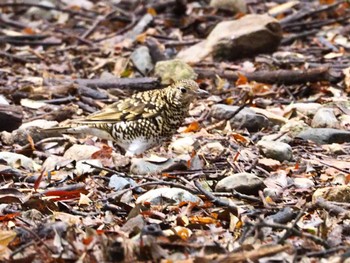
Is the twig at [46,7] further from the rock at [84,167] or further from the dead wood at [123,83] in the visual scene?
the rock at [84,167]

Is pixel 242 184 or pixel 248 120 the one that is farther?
pixel 248 120

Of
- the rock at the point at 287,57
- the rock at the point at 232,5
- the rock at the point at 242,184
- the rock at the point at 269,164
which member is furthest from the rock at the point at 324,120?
the rock at the point at 232,5

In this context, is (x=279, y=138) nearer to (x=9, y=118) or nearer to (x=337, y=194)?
(x=337, y=194)

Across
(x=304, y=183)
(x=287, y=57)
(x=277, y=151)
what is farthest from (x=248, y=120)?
(x=287, y=57)

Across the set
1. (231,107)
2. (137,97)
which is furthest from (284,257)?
(231,107)

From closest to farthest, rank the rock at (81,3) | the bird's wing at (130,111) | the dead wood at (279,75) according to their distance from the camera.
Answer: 1. the bird's wing at (130,111)
2. the dead wood at (279,75)
3. the rock at (81,3)

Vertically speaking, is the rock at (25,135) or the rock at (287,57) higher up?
the rock at (25,135)

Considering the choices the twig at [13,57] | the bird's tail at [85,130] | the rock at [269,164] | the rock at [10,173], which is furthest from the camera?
the twig at [13,57]

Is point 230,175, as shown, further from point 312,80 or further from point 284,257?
point 312,80
